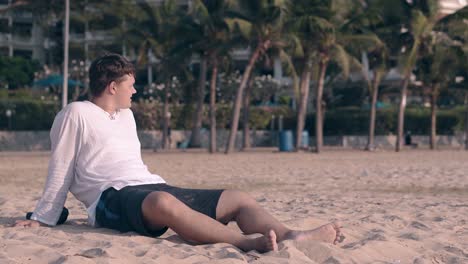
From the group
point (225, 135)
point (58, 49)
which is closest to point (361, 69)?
point (225, 135)

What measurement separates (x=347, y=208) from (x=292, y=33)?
2593cm

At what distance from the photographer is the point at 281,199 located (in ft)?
33.5

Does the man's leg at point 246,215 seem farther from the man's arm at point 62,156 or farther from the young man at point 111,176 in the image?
the man's arm at point 62,156

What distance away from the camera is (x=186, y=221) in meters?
5.40

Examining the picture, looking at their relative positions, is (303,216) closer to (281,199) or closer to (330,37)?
(281,199)

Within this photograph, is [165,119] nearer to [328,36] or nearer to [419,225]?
[328,36]

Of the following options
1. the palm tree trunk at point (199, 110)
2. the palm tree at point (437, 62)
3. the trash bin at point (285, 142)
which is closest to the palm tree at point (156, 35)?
the palm tree trunk at point (199, 110)

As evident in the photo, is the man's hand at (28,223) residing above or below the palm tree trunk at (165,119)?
below

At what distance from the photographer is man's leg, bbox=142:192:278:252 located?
534 cm

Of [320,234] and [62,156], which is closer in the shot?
[320,234]

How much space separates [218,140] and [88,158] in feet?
140

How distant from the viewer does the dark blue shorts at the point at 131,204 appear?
18.2ft

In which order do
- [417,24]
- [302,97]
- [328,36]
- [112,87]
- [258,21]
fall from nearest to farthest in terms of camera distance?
[112,87], [258,21], [328,36], [417,24], [302,97]

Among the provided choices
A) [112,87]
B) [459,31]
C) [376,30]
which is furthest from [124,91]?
[376,30]
